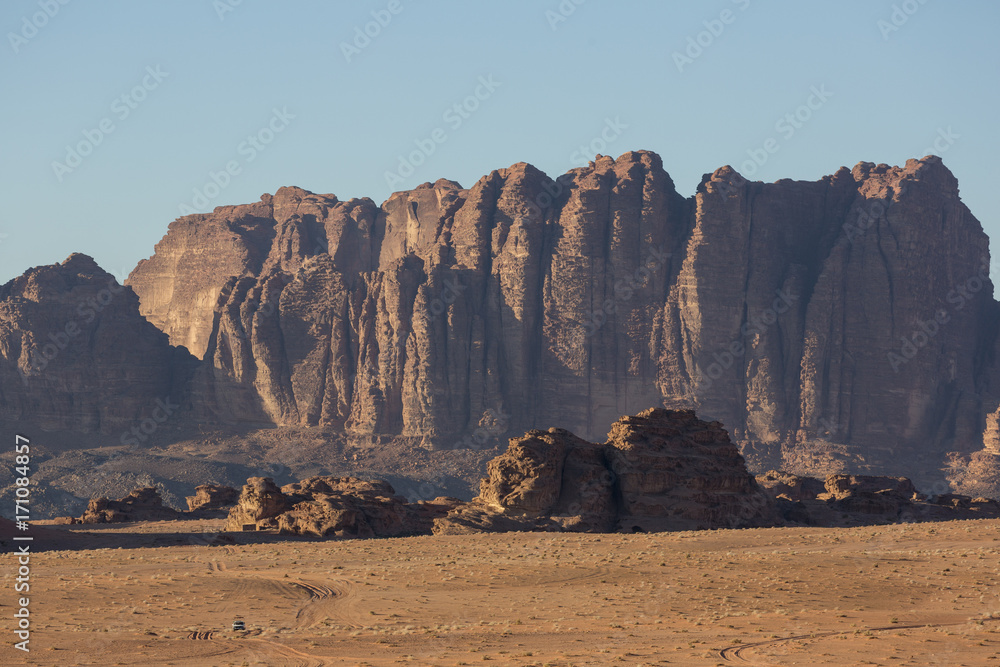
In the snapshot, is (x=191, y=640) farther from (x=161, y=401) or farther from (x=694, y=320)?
(x=161, y=401)

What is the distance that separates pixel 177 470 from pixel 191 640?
122564 mm

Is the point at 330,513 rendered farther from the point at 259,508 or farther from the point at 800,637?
the point at 800,637

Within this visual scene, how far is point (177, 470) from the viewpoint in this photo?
156 meters

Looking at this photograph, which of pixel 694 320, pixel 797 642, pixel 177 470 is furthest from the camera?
pixel 694 320

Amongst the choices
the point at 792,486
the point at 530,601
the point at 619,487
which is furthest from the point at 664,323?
the point at 530,601

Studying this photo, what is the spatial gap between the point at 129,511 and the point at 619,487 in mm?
37710

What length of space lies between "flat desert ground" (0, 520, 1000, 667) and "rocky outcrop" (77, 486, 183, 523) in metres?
28.4

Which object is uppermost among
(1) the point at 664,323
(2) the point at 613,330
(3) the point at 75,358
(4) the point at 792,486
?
(1) the point at 664,323

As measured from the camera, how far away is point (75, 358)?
6939 inches

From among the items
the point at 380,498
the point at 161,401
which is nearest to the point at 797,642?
the point at 380,498

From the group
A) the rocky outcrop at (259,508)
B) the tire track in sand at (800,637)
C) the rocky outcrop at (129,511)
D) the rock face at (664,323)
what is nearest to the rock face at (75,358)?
the rock face at (664,323)

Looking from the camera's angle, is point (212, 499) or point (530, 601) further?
point (212, 499)

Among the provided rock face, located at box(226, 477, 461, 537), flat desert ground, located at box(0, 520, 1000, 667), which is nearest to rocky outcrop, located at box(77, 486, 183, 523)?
rock face, located at box(226, 477, 461, 537)

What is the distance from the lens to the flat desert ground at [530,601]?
3591 cm
